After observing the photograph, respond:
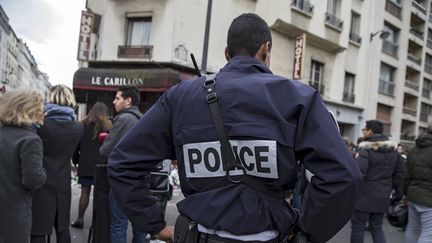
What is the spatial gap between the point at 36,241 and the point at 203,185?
2.68 m

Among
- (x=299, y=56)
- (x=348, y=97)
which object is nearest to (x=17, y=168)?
(x=299, y=56)

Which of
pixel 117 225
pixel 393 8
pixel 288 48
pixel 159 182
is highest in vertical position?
pixel 393 8

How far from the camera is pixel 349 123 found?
882 inches

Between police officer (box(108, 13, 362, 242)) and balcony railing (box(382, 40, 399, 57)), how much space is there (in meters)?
25.9

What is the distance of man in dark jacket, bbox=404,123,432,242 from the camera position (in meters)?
4.88

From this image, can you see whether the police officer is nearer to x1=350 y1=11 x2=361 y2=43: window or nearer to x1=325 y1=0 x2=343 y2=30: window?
x1=325 y1=0 x2=343 y2=30: window

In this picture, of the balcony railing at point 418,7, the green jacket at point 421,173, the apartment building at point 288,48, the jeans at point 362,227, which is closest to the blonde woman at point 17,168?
the jeans at point 362,227

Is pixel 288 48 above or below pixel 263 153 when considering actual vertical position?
above

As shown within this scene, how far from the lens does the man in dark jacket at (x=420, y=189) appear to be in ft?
16.0

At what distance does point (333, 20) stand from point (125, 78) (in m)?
10.9

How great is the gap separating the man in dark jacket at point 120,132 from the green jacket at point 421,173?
10.5ft

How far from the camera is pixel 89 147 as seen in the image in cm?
625

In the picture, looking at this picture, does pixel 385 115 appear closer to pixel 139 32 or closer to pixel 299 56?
pixel 299 56

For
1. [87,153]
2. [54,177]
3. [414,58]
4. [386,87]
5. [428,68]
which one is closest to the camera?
[54,177]
